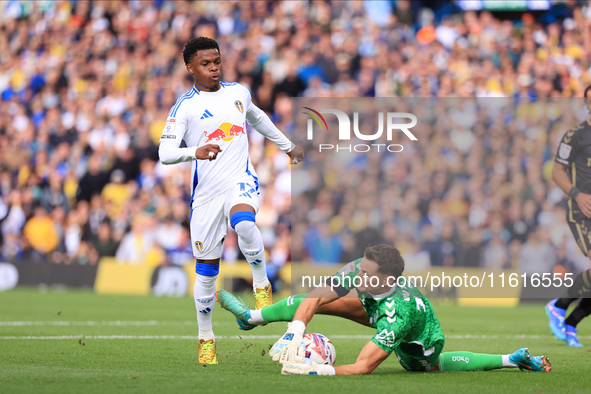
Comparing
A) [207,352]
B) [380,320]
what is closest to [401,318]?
[380,320]

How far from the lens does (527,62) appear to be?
18.1m

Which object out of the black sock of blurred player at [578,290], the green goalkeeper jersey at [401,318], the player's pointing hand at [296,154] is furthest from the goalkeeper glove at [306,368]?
the black sock of blurred player at [578,290]

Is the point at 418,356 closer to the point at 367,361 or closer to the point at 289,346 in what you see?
the point at 367,361

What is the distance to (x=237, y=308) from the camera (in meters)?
7.28

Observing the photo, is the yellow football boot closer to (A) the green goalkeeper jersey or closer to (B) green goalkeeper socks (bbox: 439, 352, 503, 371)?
(A) the green goalkeeper jersey

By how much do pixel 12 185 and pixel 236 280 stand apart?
293 inches

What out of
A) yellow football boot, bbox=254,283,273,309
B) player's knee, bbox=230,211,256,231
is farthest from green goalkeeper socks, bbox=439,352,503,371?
player's knee, bbox=230,211,256,231

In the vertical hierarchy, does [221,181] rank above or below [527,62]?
below

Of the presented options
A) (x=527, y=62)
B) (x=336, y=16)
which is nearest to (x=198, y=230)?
(x=527, y=62)

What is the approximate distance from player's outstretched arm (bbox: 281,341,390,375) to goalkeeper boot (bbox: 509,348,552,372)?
4.71ft

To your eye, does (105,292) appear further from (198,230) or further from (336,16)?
(198,230)

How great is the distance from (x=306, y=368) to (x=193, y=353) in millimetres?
2330

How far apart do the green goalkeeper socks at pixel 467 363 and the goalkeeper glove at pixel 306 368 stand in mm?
1281

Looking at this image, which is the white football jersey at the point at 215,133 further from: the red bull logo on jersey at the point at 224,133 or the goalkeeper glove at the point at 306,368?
the goalkeeper glove at the point at 306,368
